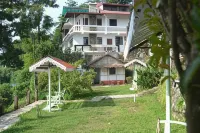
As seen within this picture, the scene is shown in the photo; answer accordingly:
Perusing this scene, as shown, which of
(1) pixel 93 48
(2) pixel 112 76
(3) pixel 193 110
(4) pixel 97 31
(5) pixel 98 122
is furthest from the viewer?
(4) pixel 97 31

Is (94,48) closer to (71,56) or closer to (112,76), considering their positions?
(112,76)

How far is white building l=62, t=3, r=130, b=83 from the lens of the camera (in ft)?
112

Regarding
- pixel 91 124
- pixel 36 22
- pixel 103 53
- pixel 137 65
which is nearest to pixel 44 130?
pixel 91 124

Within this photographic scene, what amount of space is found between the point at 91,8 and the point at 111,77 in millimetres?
9639

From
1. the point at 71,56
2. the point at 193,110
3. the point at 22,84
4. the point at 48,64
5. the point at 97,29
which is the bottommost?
the point at 22,84

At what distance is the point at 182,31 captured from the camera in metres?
0.81

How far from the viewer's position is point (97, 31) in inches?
1366

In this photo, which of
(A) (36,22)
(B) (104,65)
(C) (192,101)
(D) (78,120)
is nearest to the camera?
(C) (192,101)

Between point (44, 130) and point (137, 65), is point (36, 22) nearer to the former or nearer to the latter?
point (137, 65)

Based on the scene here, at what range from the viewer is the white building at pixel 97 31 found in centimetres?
3422

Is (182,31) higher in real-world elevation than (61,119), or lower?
higher

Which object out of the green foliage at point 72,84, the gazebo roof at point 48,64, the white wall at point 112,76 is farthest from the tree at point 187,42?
the white wall at point 112,76

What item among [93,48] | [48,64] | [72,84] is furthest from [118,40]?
[48,64]

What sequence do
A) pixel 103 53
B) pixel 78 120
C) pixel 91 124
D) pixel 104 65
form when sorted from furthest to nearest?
pixel 103 53
pixel 104 65
pixel 78 120
pixel 91 124
